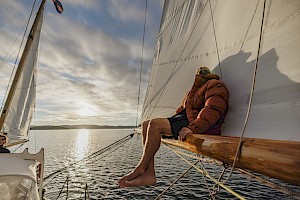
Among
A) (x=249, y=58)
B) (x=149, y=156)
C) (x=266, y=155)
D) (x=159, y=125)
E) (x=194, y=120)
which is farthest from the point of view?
(x=149, y=156)

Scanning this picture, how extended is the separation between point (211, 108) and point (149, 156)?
1314mm

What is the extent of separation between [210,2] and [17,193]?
433 cm

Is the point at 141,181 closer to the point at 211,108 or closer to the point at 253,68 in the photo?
the point at 211,108

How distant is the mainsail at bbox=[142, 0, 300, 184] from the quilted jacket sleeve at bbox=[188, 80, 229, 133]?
0.25 meters

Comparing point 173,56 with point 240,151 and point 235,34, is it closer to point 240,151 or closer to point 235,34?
point 235,34

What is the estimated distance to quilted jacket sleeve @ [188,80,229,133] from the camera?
255 centimetres

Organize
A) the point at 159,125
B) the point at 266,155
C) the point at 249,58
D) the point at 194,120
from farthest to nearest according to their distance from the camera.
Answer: the point at 159,125, the point at 249,58, the point at 194,120, the point at 266,155

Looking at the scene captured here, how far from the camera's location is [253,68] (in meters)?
2.72

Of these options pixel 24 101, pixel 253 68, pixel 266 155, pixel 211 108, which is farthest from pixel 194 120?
pixel 24 101

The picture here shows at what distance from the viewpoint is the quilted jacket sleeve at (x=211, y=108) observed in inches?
101

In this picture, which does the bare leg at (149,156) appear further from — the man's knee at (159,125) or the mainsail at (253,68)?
the mainsail at (253,68)

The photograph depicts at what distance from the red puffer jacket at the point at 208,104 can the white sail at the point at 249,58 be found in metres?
0.25

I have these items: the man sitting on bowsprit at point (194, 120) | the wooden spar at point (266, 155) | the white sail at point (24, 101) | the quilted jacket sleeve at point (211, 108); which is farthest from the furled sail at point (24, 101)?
the wooden spar at point (266, 155)

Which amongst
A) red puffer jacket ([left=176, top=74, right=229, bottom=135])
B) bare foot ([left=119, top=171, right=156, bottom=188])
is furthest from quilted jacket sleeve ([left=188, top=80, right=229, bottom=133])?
bare foot ([left=119, top=171, right=156, bottom=188])
